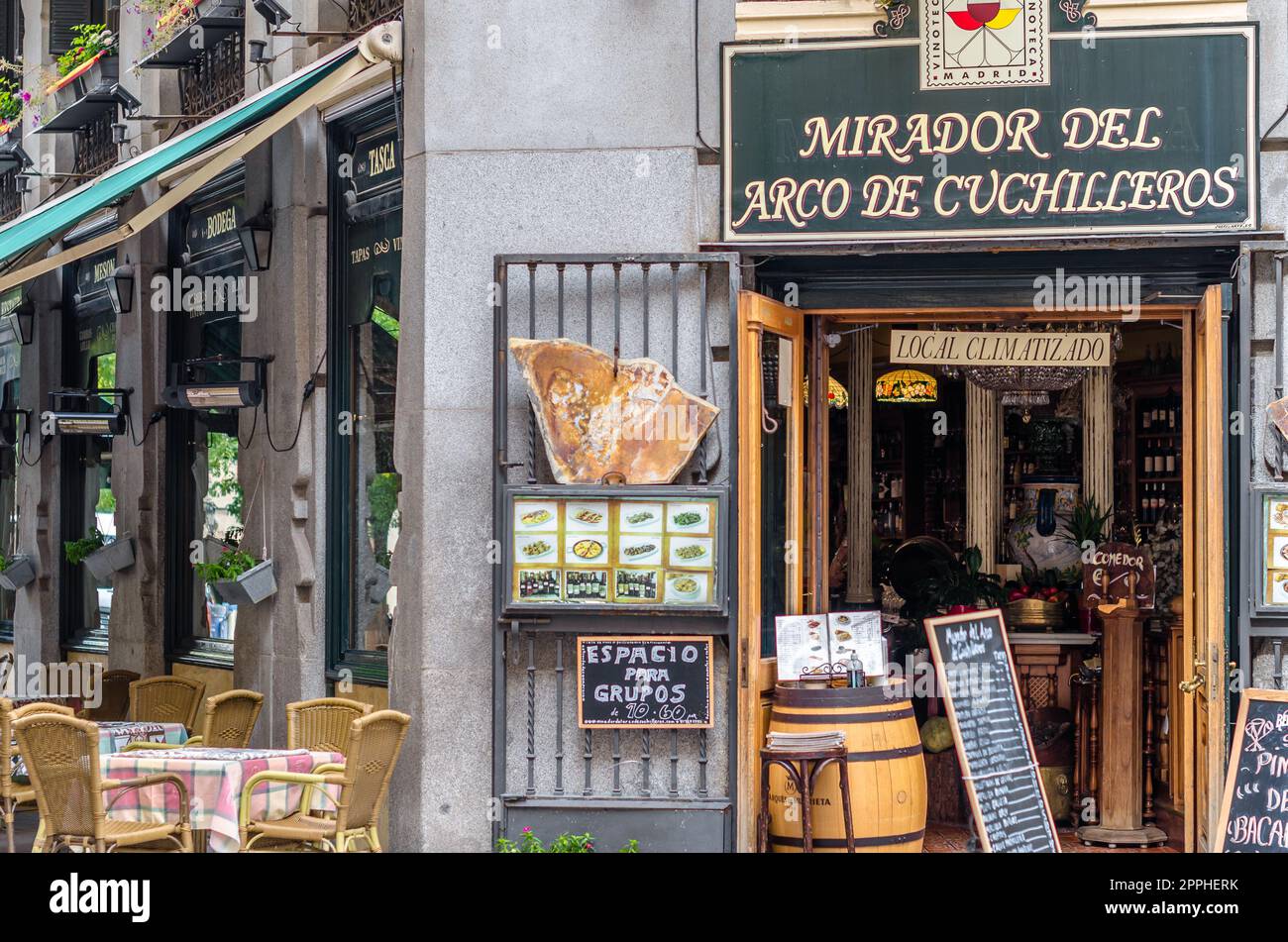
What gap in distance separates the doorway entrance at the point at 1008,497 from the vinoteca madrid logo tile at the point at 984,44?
1.12m

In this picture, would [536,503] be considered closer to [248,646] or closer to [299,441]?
[299,441]

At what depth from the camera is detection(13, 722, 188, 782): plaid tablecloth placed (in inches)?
357

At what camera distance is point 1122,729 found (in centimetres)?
931

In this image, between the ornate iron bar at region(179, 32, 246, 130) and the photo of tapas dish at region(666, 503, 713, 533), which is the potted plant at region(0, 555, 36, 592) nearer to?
the ornate iron bar at region(179, 32, 246, 130)

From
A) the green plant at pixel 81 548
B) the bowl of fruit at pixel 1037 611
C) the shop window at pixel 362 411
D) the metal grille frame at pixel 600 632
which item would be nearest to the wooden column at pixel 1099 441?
the bowl of fruit at pixel 1037 611

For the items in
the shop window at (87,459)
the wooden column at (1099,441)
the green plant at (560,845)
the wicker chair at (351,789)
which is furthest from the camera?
the shop window at (87,459)

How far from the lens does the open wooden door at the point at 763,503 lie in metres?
7.64

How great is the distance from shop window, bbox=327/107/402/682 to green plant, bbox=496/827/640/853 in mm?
2586

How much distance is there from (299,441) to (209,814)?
311 cm

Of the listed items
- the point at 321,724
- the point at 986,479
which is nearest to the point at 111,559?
the point at 321,724

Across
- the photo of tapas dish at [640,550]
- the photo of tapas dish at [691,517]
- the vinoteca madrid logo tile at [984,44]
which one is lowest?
the photo of tapas dish at [640,550]

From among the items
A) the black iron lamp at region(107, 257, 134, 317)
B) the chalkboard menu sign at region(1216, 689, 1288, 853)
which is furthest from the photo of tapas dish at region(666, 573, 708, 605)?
the black iron lamp at region(107, 257, 134, 317)

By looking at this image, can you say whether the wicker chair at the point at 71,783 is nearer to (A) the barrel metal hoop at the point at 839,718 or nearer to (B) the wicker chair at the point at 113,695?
(A) the barrel metal hoop at the point at 839,718

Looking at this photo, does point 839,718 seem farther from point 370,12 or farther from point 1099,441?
point 1099,441
